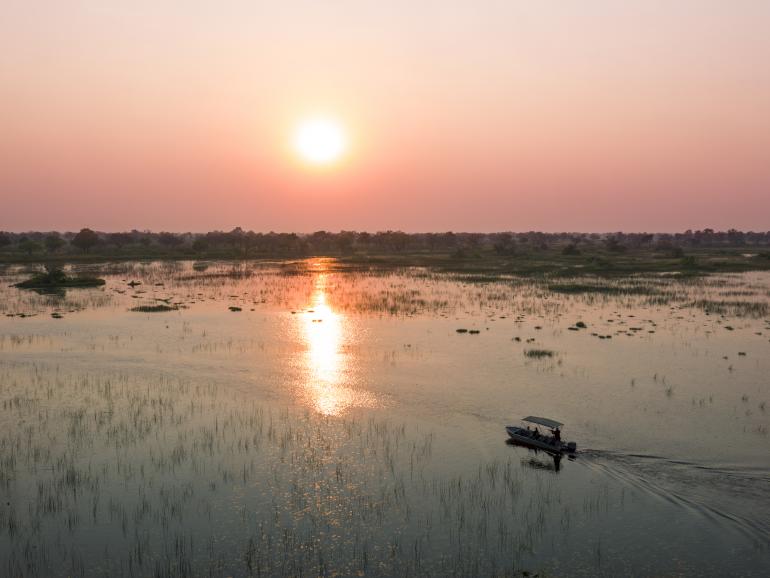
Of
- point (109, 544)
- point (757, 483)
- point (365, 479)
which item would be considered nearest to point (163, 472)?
point (109, 544)

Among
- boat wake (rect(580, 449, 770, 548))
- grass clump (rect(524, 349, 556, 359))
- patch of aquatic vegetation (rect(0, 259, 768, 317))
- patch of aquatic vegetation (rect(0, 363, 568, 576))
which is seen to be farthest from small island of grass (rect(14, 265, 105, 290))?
boat wake (rect(580, 449, 770, 548))

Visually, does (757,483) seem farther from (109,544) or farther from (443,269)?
(443,269)

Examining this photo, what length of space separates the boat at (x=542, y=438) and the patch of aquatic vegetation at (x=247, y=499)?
131 cm

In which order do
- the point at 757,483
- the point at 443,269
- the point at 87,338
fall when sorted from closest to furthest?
the point at 757,483 < the point at 87,338 < the point at 443,269

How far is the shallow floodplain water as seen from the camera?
41.5ft

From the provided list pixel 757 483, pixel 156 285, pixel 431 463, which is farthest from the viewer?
pixel 156 285

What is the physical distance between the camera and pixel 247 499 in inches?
583

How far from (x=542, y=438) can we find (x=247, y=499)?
355 inches

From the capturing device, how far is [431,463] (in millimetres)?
17375

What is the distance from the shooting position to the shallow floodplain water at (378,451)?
41.5ft

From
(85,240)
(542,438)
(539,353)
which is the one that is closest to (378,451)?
(542,438)

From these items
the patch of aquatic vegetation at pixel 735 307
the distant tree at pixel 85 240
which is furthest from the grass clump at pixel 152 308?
the distant tree at pixel 85 240

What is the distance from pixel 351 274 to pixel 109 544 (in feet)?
249

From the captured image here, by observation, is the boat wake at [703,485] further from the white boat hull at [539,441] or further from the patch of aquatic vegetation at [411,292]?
the patch of aquatic vegetation at [411,292]
